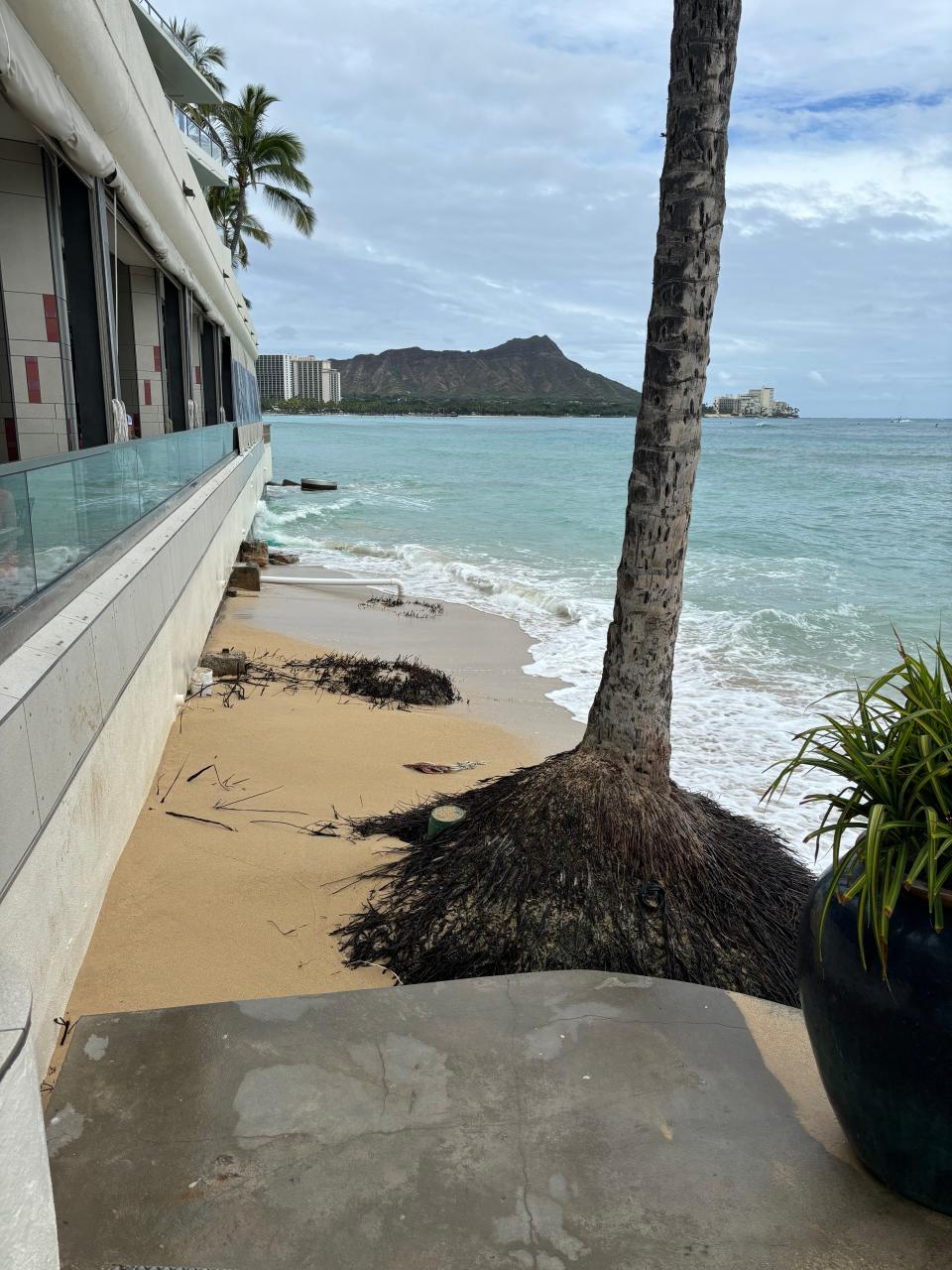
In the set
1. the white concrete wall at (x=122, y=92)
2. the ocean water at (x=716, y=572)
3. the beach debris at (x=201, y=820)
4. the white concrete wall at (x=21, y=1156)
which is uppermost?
the white concrete wall at (x=122, y=92)

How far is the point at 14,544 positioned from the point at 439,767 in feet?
13.3

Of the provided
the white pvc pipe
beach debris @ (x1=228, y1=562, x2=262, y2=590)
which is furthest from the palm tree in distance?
the white pvc pipe

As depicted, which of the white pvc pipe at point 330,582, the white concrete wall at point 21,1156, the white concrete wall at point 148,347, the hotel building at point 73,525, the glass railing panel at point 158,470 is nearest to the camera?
the white concrete wall at point 21,1156

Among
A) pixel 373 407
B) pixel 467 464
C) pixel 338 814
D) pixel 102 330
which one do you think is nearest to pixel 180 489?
pixel 102 330

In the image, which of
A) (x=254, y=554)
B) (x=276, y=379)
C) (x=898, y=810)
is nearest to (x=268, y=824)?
(x=898, y=810)

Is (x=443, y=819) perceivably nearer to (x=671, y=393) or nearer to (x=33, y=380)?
(x=671, y=393)

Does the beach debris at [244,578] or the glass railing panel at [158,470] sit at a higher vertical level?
the glass railing panel at [158,470]

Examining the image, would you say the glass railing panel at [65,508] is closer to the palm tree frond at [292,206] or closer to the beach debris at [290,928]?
the beach debris at [290,928]

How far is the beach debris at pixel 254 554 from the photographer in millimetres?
15934

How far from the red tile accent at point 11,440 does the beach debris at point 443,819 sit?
515 cm

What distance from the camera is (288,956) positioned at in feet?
13.3

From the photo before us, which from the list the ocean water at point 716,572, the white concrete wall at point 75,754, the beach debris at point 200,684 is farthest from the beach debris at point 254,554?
the white concrete wall at point 75,754

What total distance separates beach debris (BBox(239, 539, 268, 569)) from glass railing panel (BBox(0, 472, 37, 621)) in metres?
12.8

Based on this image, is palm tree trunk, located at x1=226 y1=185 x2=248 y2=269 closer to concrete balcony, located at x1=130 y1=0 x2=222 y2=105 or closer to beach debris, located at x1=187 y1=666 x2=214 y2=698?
concrete balcony, located at x1=130 y1=0 x2=222 y2=105
